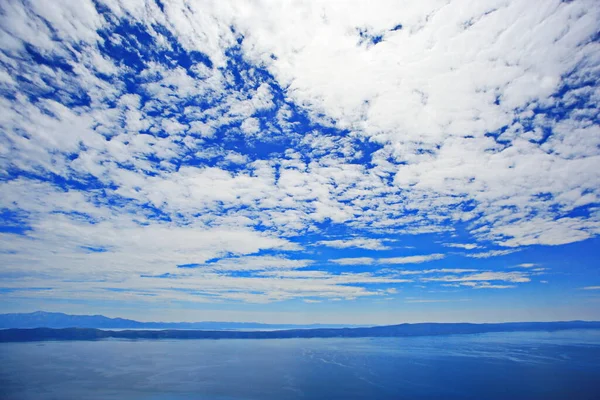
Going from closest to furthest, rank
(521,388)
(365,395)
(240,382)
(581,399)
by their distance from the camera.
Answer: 1. (581,399)
2. (365,395)
3. (521,388)
4. (240,382)

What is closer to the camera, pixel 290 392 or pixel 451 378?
pixel 290 392

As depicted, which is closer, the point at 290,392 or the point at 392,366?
the point at 290,392

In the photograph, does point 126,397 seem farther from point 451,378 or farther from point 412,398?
point 451,378

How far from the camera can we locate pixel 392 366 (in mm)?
95938

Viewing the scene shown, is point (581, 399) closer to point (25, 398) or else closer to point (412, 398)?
point (412, 398)

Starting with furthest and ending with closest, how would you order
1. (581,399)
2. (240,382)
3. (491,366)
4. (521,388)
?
(491,366), (240,382), (521,388), (581,399)

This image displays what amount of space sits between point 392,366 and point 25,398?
87595 mm

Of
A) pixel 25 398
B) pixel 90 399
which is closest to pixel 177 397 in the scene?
pixel 90 399

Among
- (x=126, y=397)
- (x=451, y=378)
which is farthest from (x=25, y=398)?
(x=451, y=378)

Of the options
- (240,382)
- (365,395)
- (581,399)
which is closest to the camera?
(581,399)

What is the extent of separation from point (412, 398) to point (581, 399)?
91.1 ft

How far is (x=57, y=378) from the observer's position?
7438cm

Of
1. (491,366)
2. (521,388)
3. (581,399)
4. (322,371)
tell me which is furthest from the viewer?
(491,366)

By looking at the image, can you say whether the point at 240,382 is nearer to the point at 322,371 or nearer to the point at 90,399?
the point at 322,371
